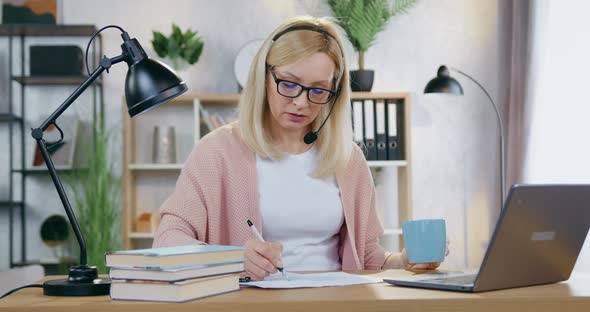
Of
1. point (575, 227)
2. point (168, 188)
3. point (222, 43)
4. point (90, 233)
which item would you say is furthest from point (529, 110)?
point (575, 227)

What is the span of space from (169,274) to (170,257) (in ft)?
0.10

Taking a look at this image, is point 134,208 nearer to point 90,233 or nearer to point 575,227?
point 90,233

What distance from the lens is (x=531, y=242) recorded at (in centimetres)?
127

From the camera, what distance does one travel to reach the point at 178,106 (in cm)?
422

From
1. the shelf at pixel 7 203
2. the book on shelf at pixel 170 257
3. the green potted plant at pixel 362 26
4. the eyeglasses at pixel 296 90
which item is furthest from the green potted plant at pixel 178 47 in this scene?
the book on shelf at pixel 170 257

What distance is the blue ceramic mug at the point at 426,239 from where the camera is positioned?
5.04ft

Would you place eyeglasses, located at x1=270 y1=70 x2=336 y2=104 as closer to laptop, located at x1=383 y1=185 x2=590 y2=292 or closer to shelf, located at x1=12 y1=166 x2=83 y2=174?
laptop, located at x1=383 y1=185 x2=590 y2=292

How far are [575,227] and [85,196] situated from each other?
305cm

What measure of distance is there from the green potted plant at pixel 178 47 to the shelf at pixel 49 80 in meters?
0.44

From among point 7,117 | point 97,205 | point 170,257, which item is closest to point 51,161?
point 170,257

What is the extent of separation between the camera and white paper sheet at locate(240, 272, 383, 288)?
1.32 meters

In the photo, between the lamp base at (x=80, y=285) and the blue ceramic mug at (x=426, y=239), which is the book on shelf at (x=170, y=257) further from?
the blue ceramic mug at (x=426, y=239)

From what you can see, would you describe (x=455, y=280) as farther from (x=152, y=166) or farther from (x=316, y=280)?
(x=152, y=166)

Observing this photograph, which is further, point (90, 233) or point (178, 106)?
point (178, 106)
